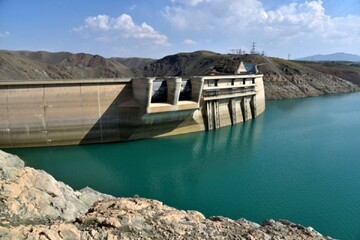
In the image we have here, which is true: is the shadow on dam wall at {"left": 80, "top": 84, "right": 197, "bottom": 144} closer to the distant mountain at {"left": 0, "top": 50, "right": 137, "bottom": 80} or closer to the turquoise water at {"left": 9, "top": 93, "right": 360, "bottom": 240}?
the turquoise water at {"left": 9, "top": 93, "right": 360, "bottom": 240}

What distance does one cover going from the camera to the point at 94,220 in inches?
296

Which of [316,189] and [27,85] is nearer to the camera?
[316,189]

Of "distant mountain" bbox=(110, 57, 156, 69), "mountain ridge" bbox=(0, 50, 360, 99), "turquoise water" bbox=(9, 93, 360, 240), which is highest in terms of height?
"distant mountain" bbox=(110, 57, 156, 69)

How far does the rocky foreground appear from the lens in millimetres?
6902

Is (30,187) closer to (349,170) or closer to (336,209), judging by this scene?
(336,209)

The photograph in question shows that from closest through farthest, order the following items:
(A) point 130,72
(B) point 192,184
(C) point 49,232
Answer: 1. (C) point 49,232
2. (B) point 192,184
3. (A) point 130,72

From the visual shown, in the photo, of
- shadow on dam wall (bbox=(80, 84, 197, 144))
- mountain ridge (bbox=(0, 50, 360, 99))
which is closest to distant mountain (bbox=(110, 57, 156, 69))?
mountain ridge (bbox=(0, 50, 360, 99))

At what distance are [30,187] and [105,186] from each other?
819cm

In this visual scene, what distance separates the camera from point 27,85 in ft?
75.3

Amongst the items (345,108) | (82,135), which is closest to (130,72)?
(345,108)

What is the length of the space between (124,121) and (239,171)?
1009 cm

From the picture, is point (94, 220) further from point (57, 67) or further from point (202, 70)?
point (202, 70)

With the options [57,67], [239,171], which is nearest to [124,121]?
[239,171]

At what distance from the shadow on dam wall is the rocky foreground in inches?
589
